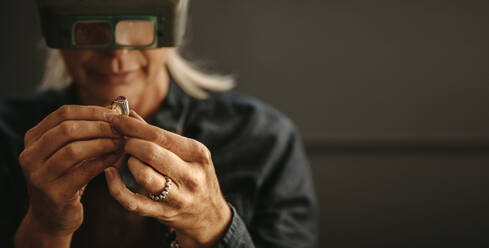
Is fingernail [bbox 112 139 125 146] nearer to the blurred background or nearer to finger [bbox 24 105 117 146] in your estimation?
finger [bbox 24 105 117 146]

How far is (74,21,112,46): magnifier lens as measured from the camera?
1.33 ft

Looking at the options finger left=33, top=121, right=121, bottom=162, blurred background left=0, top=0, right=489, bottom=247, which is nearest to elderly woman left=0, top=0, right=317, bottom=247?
finger left=33, top=121, right=121, bottom=162

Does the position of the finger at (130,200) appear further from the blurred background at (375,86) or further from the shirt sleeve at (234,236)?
the blurred background at (375,86)

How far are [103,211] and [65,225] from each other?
4 cm

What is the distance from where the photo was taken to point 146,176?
14.8 inches

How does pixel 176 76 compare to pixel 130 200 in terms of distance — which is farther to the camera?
pixel 176 76

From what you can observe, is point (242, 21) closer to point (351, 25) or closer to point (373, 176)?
point (351, 25)

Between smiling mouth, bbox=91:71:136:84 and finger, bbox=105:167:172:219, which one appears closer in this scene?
finger, bbox=105:167:172:219

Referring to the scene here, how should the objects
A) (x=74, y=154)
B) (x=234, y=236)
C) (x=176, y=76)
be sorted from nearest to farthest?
(x=74, y=154) < (x=234, y=236) < (x=176, y=76)

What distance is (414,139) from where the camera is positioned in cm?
94

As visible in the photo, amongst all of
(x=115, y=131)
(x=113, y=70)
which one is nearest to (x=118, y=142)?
(x=115, y=131)

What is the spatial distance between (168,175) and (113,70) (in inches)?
7.1

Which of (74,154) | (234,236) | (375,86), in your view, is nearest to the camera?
(74,154)

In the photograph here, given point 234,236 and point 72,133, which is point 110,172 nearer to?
point 72,133
